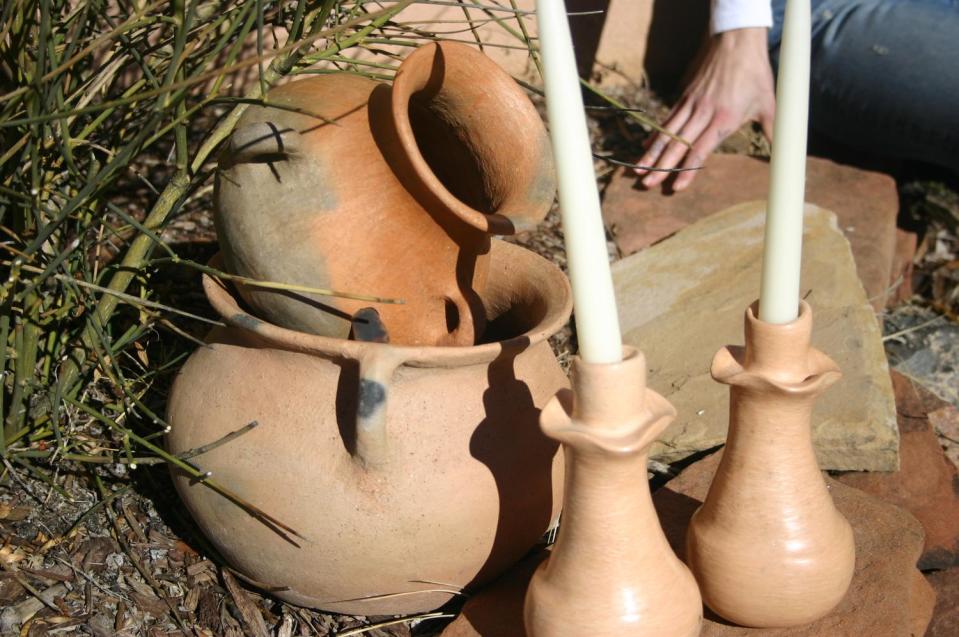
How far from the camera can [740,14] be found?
276cm

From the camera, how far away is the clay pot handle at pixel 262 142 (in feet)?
4.16

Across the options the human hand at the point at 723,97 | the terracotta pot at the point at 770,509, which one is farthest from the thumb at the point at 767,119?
the terracotta pot at the point at 770,509

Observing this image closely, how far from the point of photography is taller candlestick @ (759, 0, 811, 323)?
104 cm

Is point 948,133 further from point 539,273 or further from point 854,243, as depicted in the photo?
point 539,273

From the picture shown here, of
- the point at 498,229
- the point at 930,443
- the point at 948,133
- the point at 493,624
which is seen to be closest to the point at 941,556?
the point at 930,443

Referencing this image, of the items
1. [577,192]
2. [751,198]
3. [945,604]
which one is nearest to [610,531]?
[577,192]

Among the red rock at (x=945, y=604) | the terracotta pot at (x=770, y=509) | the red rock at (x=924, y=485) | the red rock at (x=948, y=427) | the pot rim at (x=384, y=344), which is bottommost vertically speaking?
the red rock at (x=948, y=427)

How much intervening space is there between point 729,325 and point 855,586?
822mm

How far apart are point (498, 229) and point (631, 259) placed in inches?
48.4

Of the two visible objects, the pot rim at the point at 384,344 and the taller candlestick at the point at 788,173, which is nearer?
the taller candlestick at the point at 788,173

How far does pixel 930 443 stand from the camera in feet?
6.20

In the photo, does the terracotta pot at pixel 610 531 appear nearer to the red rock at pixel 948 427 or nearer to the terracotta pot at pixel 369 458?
the terracotta pot at pixel 369 458

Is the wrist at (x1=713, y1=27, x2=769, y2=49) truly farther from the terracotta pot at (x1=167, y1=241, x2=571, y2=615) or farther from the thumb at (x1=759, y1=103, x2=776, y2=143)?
the terracotta pot at (x1=167, y1=241, x2=571, y2=615)

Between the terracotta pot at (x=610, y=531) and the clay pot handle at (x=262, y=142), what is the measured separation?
1.56 feet
